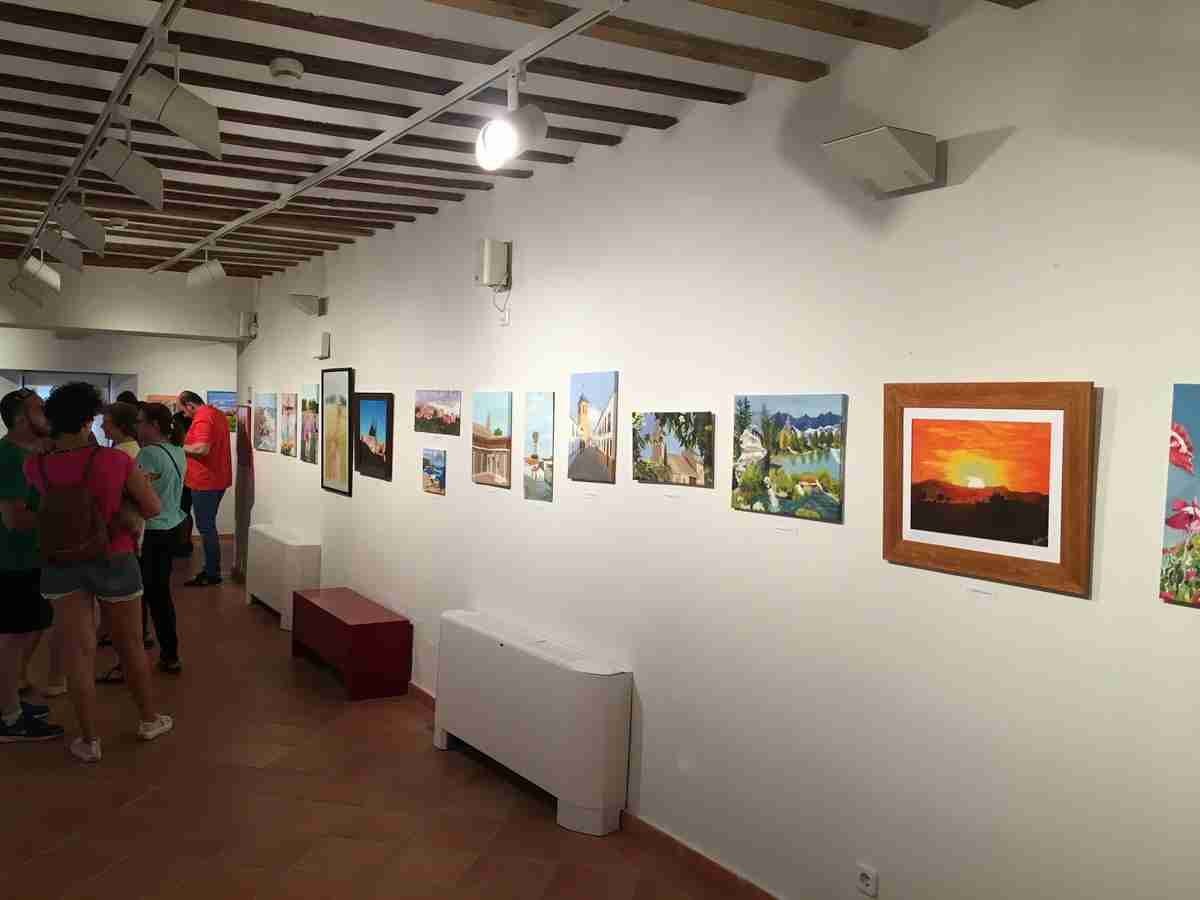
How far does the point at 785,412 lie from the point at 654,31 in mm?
1356

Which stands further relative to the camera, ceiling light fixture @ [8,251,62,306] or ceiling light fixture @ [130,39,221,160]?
ceiling light fixture @ [8,251,62,306]

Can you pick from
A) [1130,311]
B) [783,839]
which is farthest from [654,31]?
[783,839]

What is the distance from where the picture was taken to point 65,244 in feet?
21.4

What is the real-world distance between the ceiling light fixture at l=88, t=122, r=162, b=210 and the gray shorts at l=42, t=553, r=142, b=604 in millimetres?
1765

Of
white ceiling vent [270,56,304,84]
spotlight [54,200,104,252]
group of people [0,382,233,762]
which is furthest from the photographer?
spotlight [54,200,104,252]

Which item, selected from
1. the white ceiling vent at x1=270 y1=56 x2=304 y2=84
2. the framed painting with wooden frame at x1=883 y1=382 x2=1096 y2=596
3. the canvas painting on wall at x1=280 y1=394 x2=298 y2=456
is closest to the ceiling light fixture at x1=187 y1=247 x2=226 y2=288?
the canvas painting on wall at x1=280 y1=394 x2=298 y2=456

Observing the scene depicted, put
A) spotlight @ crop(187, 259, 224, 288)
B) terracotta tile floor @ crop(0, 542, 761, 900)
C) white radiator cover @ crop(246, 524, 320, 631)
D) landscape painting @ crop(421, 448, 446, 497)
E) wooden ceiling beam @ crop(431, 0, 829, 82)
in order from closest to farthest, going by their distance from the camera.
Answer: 1. wooden ceiling beam @ crop(431, 0, 829, 82)
2. terracotta tile floor @ crop(0, 542, 761, 900)
3. landscape painting @ crop(421, 448, 446, 497)
4. spotlight @ crop(187, 259, 224, 288)
5. white radiator cover @ crop(246, 524, 320, 631)

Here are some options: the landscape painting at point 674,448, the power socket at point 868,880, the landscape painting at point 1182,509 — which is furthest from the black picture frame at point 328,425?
the landscape painting at point 1182,509

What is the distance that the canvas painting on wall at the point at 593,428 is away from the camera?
455cm

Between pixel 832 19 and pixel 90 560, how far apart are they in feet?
13.4

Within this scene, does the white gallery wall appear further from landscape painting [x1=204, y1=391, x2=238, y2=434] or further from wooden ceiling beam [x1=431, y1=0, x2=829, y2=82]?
landscape painting [x1=204, y1=391, x2=238, y2=434]

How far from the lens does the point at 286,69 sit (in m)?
3.58

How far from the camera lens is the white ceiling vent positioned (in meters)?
3.55

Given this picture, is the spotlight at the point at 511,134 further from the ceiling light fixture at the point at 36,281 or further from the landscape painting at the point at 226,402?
the landscape painting at the point at 226,402
